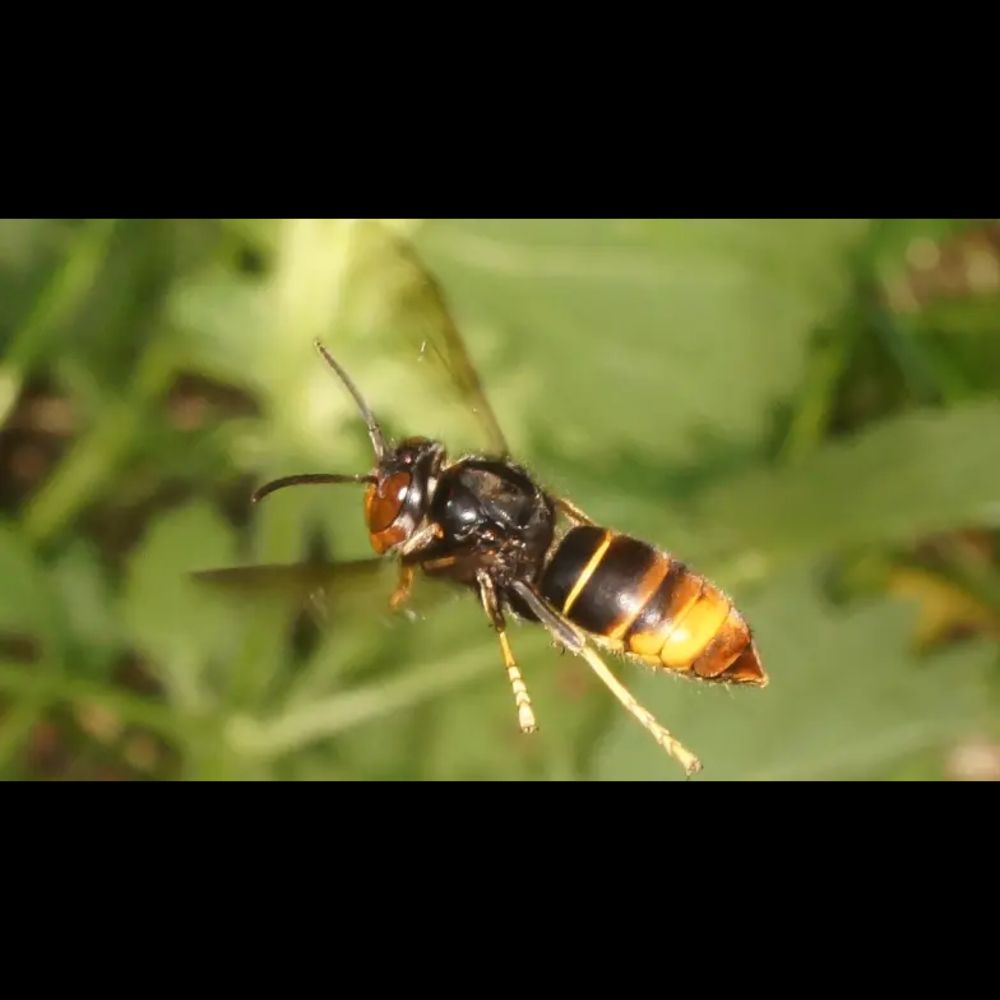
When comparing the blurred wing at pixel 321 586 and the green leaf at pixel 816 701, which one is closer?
the blurred wing at pixel 321 586

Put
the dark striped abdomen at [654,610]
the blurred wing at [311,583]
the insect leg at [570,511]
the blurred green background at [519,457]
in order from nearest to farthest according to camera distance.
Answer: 1. the blurred wing at [311,583]
2. the dark striped abdomen at [654,610]
3. the insect leg at [570,511]
4. the blurred green background at [519,457]

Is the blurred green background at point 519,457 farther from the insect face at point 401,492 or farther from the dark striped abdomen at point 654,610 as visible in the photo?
the dark striped abdomen at point 654,610

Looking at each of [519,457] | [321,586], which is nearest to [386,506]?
[321,586]

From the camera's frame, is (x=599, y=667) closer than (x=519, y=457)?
Yes

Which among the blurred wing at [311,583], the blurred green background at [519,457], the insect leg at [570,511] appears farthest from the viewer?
the blurred green background at [519,457]

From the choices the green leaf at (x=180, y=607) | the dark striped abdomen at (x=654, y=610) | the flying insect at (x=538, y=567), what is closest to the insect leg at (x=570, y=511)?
the flying insect at (x=538, y=567)

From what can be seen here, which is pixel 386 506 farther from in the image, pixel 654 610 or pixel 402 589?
pixel 654 610

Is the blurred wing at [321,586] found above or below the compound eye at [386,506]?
below

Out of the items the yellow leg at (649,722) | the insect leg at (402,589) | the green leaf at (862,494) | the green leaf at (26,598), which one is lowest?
the yellow leg at (649,722)
